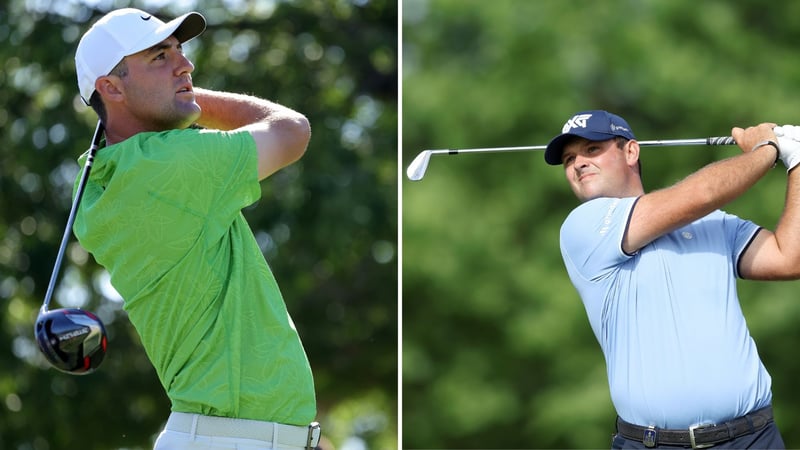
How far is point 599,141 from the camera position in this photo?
422 cm

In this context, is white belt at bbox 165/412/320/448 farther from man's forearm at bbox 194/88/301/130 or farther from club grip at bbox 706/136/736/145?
club grip at bbox 706/136/736/145

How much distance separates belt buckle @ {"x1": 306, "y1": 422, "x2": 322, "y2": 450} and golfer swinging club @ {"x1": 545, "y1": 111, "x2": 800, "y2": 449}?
95 cm

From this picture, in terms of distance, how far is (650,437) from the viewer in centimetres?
384

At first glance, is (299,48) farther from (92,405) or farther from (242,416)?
(242,416)

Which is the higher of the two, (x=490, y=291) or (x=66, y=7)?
(x=66, y=7)

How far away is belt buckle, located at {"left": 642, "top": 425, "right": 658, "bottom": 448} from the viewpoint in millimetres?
3834

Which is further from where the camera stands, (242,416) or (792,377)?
(792,377)

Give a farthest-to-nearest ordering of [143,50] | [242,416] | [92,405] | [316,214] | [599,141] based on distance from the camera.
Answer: [92,405] → [316,214] → [599,141] → [143,50] → [242,416]

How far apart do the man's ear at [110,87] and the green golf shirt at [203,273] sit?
0.23 meters

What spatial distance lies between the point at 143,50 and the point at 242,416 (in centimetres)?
104

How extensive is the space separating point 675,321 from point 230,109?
1377mm

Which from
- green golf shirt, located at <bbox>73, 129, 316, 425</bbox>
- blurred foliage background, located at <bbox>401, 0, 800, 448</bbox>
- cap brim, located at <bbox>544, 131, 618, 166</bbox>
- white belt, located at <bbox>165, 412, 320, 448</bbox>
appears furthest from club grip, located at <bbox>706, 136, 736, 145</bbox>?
blurred foliage background, located at <bbox>401, 0, 800, 448</bbox>

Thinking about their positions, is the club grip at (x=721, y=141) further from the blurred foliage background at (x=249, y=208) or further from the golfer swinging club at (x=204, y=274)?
the blurred foliage background at (x=249, y=208)

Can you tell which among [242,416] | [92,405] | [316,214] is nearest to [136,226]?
[242,416]
